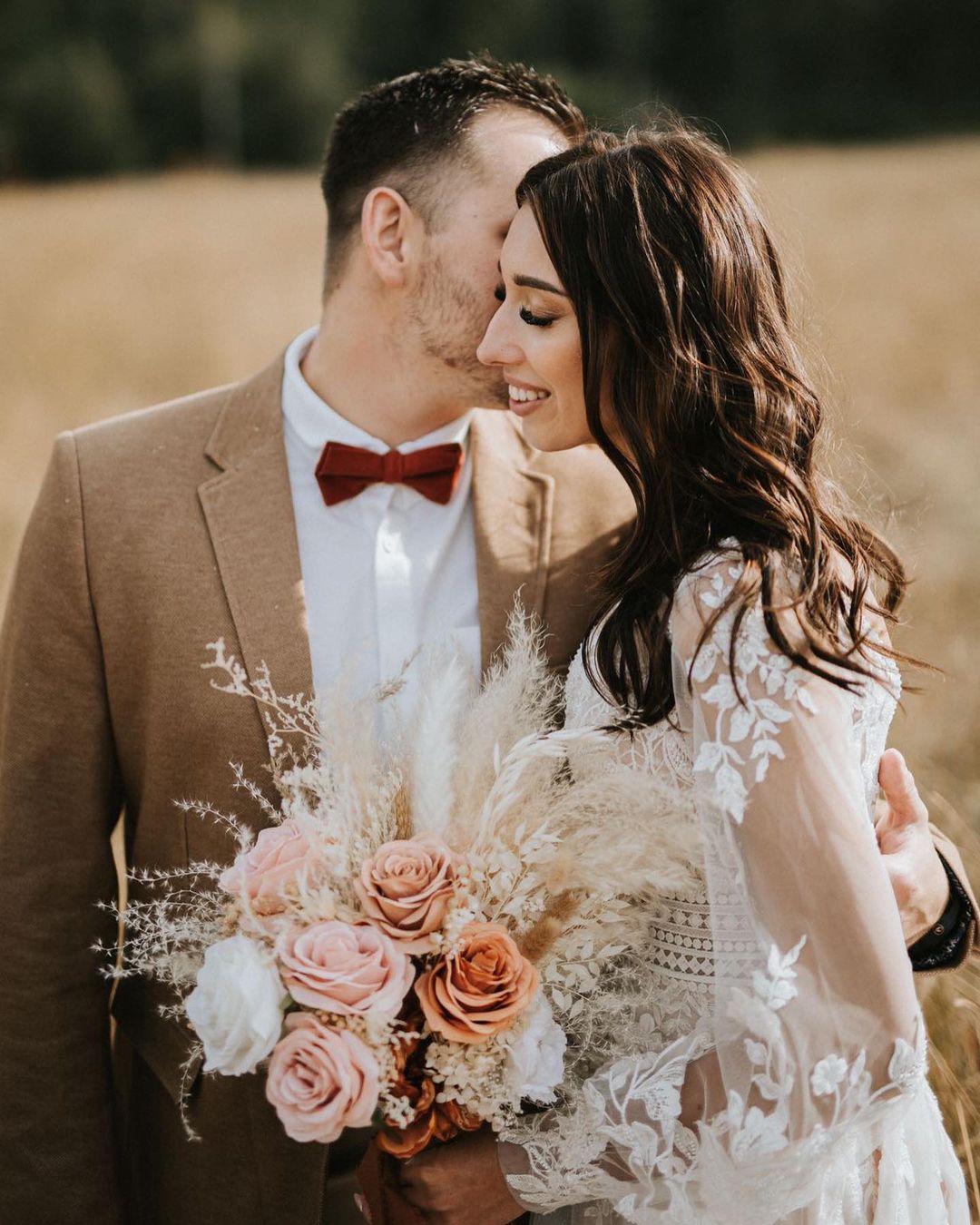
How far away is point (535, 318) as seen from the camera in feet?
6.80

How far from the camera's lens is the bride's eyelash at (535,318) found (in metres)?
2.06

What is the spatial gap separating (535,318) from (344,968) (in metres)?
1.17

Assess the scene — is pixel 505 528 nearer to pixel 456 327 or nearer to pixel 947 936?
pixel 456 327

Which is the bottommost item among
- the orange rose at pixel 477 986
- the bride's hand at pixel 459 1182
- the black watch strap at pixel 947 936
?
the bride's hand at pixel 459 1182

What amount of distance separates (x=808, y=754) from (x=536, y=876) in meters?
0.43

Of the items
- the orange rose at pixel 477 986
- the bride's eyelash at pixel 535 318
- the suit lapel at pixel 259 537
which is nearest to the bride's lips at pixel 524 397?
the bride's eyelash at pixel 535 318

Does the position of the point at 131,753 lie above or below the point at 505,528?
below

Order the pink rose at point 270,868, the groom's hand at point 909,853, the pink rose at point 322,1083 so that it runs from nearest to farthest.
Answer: the pink rose at point 322,1083 < the pink rose at point 270,868 < the groom's hand at point 909,853

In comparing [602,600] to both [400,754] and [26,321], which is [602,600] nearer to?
[400,754]

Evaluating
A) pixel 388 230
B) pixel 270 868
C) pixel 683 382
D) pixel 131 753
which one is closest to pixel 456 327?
pixel 388 230

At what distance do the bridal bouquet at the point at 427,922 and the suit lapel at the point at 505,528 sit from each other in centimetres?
55

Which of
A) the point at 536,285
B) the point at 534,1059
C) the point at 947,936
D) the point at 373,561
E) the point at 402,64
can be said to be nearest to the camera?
the point at 534,1059

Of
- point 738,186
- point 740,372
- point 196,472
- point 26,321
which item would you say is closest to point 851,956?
point 740,372

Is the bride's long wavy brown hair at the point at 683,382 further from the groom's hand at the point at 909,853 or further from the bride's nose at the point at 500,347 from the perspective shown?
the groom's hand at the point at 909,853
